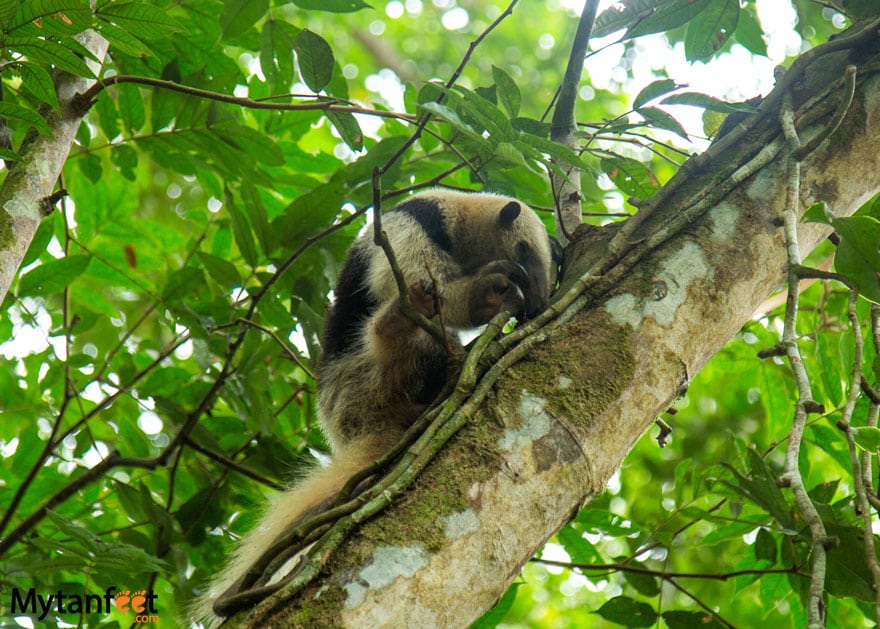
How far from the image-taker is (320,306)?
3941 millimetres

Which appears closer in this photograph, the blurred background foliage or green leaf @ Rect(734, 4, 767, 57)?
the blurred background foliage

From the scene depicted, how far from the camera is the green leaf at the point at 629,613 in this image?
3.14 m

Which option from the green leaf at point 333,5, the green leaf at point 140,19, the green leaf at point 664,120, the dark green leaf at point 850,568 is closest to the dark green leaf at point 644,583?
the dark green leaf at point 850,568

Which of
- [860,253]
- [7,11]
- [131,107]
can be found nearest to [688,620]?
[860,253]

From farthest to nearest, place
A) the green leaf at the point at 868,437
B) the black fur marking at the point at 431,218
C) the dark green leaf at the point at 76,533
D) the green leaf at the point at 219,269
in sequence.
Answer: the green leaf at the point at 219,269 → the black fur marking at the point at 431,218 → the dark green leaf at the point at 76,533 → the green leaf at the point at 868,437

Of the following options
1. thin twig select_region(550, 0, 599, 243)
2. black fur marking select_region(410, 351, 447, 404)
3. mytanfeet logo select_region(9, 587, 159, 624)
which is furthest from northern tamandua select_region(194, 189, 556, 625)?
mytanfeet logo select_region(9, 587, 159, 624)

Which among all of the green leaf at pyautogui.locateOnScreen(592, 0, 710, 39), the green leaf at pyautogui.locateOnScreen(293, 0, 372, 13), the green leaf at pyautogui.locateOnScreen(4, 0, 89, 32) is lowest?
the green leaf at pyautogui.locateOnScreen(4, 0, 89, 32)

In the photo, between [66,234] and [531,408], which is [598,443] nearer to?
[531,408]

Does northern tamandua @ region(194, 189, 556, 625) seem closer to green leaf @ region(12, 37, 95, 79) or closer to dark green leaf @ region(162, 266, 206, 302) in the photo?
dark green leaf @ region(162, 266, 206, 302)

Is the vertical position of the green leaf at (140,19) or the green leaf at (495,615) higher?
the green leaf at (140,19)

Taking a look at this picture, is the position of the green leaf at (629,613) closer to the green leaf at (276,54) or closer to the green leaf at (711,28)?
the green leaf at (711,28)

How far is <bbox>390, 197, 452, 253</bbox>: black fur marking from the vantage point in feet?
11.6

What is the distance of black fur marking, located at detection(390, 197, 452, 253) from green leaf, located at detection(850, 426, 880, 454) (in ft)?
6.03

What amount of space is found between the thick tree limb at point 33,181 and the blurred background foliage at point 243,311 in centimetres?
11
